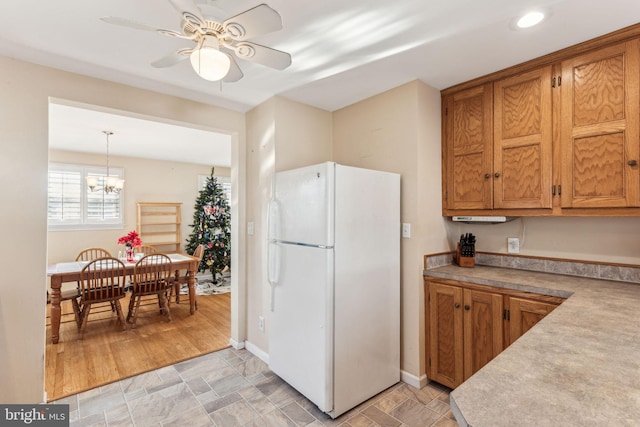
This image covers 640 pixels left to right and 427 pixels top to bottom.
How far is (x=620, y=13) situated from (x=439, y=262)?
1.84 m

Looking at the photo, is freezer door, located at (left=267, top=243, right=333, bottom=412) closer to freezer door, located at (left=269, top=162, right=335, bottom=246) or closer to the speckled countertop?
freezer door, located at (left=269, top=162, right=335, bottom=246)

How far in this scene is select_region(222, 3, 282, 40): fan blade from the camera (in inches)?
49.7

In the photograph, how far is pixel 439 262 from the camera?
2.53 meters

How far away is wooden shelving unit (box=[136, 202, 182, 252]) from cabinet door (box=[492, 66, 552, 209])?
578 centimetres

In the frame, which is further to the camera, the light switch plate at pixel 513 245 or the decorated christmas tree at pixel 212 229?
the decorated christmas tree at pixel 212 229

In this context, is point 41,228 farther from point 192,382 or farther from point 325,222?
point 325,222

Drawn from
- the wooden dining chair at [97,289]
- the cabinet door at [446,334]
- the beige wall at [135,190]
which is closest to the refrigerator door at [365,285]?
the cabinet door at [446,334]

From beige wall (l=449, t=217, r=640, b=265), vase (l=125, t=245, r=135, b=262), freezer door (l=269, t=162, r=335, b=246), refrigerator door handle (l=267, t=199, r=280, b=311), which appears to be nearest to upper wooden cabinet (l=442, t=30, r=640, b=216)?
beige wall (l=449, t=217, r=640, b=265)

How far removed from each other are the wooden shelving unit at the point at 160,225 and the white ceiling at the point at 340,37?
3.96 metres

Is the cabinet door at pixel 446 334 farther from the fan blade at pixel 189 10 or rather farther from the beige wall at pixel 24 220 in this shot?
the beige wall at pixel 24 220

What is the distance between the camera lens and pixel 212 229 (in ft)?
19.7

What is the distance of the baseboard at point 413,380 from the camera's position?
7.65 ft

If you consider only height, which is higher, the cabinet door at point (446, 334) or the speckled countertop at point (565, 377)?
the speckled countertop at point (565, 377)

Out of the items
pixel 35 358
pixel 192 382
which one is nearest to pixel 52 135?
pixel 35 358
